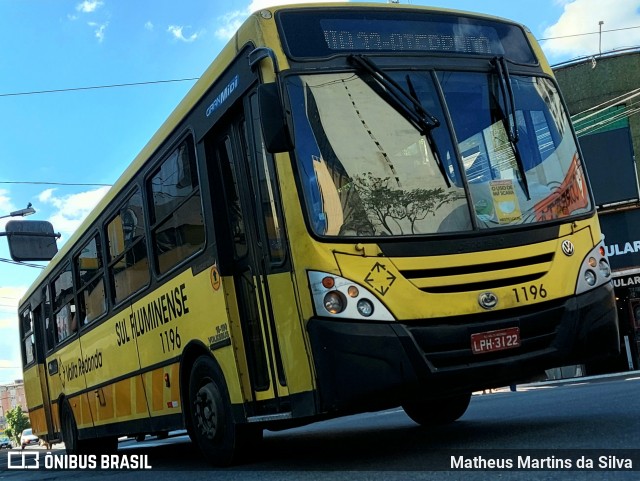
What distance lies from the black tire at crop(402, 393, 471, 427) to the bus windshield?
3019 millimetres

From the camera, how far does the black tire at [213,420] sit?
6430mm

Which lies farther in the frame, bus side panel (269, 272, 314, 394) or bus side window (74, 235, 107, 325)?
bus side window (74, 235, 107, 325)

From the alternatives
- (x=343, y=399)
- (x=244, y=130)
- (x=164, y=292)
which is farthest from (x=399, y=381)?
(x=164, y=292)

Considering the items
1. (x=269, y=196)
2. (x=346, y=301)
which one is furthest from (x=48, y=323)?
(x=346, y=301)

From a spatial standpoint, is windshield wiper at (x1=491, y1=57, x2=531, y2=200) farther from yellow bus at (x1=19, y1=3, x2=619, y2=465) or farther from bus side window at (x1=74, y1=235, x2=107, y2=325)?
bus side window at (x1=74, y1=235, x2=107, y2=325)

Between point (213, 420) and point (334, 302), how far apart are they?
2.16 meters

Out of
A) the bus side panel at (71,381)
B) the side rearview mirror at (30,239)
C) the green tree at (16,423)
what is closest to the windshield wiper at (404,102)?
the bus side panel at (71,381)

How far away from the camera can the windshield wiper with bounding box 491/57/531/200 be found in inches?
228

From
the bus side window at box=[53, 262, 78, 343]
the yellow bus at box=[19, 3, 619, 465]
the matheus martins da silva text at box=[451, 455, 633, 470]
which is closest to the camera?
the matheus martins da silva text at box=[451, 455, 633, 470]

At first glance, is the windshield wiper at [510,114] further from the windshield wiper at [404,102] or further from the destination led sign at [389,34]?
the windshield wiper at [404,102]

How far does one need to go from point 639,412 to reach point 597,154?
17.5m

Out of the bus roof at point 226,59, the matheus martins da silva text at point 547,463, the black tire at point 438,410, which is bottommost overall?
the matheus martins da silva text at point 547,463

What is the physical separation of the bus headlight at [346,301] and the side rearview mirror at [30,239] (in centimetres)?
1534

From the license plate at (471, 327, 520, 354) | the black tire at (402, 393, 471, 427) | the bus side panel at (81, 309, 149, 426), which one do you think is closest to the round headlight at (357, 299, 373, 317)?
the license plate at (471, 327, 520, 354)
